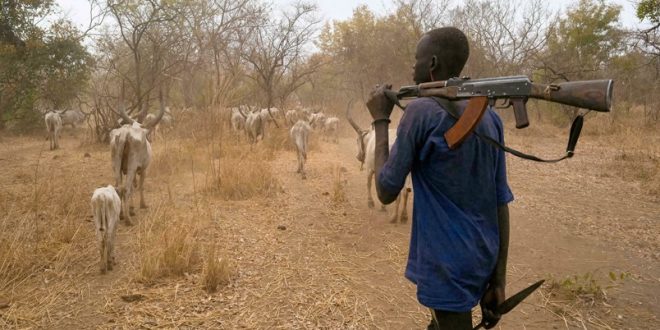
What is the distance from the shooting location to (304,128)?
992 cm

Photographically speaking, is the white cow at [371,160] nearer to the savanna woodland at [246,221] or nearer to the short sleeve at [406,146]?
the savanna woodland at [246,221]

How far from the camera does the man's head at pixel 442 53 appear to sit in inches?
70.4

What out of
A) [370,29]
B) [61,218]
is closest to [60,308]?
[61,218]

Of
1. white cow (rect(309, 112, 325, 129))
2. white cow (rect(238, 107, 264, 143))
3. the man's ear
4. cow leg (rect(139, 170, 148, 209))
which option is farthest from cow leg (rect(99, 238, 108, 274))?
white cow (rect(309, 112, 325, 129))

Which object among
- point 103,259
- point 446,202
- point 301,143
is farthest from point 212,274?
point 301,143

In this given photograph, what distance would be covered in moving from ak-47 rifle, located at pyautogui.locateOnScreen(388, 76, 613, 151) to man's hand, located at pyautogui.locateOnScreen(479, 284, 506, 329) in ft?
2.35

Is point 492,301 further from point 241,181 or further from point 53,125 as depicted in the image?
point 53,125

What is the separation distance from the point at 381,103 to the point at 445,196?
0.49 m

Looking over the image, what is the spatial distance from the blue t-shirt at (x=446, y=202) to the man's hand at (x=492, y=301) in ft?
0.45

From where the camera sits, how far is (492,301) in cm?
186

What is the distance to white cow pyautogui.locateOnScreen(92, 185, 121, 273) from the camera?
421cm

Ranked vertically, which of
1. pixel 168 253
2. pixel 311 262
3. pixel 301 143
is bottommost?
pixel 311 262

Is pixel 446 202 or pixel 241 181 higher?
pixel 446 202

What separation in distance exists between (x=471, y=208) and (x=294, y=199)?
5.98 meters
